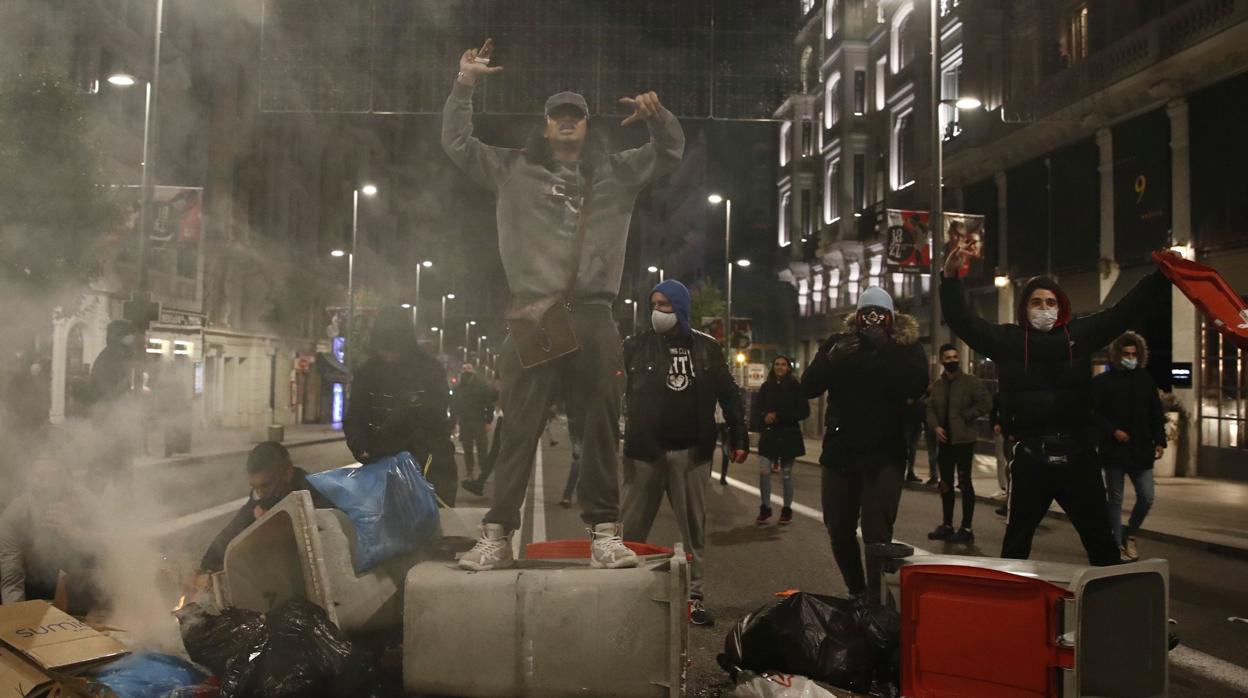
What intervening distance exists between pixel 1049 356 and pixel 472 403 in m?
9.30

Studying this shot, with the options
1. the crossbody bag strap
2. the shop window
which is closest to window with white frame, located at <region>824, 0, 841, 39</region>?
the shop window

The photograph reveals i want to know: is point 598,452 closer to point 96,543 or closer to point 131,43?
point 96,543

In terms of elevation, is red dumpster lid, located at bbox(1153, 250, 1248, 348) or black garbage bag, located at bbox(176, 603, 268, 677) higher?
red dumpster lid, located at bbox(1153, 250, 1248, 348)

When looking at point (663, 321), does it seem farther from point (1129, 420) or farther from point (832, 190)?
point (832, 190)

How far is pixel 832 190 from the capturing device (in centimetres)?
3675

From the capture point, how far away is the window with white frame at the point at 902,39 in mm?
29453

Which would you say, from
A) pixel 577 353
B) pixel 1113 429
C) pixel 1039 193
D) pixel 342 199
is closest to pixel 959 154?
pixel 1039 193

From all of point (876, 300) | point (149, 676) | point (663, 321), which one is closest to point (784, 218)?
point (876, 300)

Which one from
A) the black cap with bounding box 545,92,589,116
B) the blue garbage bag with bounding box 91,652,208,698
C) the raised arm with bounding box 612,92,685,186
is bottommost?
the blue garbage bag with bounding box 91,652,208,698

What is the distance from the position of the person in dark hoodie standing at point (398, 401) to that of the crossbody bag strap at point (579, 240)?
1.83m

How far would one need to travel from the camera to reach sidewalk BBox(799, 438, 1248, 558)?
869cm

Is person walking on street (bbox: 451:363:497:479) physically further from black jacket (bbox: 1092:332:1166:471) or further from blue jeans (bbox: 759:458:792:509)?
black jacket (bbox: 1092:332:1166:471)

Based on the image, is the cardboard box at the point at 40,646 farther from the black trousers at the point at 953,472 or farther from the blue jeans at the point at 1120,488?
the black trousers at the point at 953,472

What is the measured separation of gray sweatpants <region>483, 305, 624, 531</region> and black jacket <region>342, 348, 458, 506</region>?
4.54 ft
